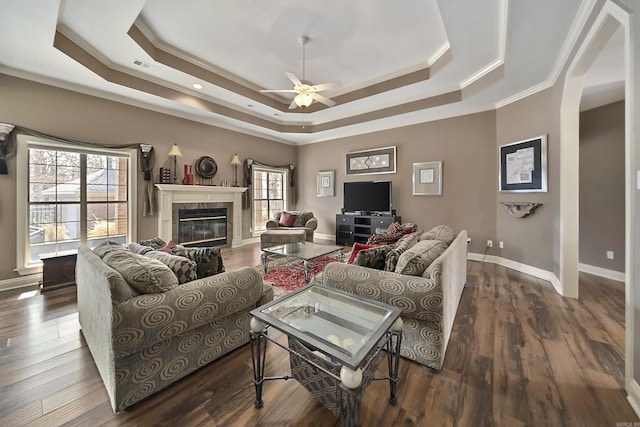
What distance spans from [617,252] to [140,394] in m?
5.71

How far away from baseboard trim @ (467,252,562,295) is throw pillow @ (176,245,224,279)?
12.8 feet

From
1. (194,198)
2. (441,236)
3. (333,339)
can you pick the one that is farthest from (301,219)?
(333,339)

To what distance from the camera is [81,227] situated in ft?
12.8

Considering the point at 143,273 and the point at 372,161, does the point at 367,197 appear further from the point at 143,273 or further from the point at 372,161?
the point at 143,273

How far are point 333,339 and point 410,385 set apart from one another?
28.4 inches

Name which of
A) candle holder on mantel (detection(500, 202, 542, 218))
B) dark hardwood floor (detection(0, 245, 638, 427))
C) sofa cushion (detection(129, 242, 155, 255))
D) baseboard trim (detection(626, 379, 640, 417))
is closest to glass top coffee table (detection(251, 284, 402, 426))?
dark hardwood floor (detection(0, 245, 638, 427))

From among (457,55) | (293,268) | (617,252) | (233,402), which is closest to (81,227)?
(293,268)

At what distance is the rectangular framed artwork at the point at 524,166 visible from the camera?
11.4ft

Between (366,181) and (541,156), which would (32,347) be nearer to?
(366,181)

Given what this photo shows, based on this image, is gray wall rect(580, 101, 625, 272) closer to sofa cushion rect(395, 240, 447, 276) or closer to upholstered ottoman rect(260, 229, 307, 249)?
sofa cushion rect(395, 240, 447, 276)

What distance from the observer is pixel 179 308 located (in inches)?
58.8

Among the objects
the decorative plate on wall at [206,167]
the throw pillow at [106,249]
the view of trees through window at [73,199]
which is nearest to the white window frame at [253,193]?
the decorative plate on wall at [206,167]

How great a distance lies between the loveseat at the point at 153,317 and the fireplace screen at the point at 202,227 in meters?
3.19

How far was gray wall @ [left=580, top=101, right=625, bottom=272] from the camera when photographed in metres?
3.57
